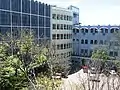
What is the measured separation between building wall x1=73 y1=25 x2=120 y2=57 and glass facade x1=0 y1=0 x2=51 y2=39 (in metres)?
6.24

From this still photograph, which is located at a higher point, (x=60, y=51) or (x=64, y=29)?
(x=64, y=29)

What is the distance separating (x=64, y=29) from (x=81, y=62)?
15.8 feet

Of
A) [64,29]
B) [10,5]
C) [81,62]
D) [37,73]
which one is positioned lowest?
[81,62]

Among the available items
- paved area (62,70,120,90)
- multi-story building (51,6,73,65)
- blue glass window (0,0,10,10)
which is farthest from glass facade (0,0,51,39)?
paved area (62,70,120,90)

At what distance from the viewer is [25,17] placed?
2347 cm

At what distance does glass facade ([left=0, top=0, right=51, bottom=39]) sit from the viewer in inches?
814

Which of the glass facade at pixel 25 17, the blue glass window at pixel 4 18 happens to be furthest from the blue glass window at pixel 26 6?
the blue glass window at pixel 4 18

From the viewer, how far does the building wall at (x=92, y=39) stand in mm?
29297

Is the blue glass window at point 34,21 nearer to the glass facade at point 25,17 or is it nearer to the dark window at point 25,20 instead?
the glass facade at point 25,17

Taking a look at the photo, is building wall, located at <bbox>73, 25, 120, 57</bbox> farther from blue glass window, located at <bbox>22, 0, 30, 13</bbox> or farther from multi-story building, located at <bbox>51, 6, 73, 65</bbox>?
blue glass window, located at <bbox>22, 0, 30, 13</bbox>

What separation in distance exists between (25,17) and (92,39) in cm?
1112

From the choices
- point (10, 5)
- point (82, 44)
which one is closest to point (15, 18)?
point (10, 5)

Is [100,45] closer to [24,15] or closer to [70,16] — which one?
[70,16]

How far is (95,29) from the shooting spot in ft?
101
